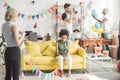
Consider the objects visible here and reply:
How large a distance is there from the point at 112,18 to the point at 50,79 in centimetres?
430

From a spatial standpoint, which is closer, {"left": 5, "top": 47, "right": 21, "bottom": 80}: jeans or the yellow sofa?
{"left": 5, "top": 47, "right": 21, "bottom": 80}: jeans

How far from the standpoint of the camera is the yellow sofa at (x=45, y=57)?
5199 mm

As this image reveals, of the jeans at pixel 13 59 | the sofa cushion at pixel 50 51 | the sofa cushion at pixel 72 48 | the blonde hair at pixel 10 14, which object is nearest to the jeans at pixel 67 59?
the sofa cushion at pixel 50 51

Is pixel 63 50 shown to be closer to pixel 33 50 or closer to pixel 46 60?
pixel 46 60

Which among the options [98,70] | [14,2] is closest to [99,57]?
[98,70]

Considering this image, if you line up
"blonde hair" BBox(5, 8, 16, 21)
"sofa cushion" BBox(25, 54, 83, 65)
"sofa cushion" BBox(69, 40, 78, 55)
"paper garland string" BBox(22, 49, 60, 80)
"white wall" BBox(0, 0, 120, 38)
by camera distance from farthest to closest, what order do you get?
"white wall" BBox(0, 0, 120, 38), "sofa cushion" BBox(69, 40, 78, 55), "sofa cushion" BBox(25, 54, 83, 65), "paper garland string" BBox(22, 49, 60, 80), "blonde hair" BBox(5, 8, 16, 21)

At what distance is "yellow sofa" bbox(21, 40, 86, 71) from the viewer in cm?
520

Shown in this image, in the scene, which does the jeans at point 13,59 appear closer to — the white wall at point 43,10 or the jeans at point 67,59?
the jeans at point 67,59

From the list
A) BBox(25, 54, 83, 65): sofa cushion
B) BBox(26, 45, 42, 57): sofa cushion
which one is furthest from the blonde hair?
BBox(26, 45, 42, 57): sofa cushion

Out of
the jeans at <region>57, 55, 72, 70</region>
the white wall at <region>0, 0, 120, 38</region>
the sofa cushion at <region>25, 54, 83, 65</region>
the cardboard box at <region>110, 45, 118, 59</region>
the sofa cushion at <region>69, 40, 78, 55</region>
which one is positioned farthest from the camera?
the white wall at <region>0, 0, 120, 38</region>

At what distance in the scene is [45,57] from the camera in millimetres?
5301

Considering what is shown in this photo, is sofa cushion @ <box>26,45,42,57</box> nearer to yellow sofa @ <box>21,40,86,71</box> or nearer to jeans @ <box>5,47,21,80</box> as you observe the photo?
yellow sofa @ <box>21,40,86,71</box>

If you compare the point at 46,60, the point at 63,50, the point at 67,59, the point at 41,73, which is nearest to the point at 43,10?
the point at 63,50

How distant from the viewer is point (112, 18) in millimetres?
8359
